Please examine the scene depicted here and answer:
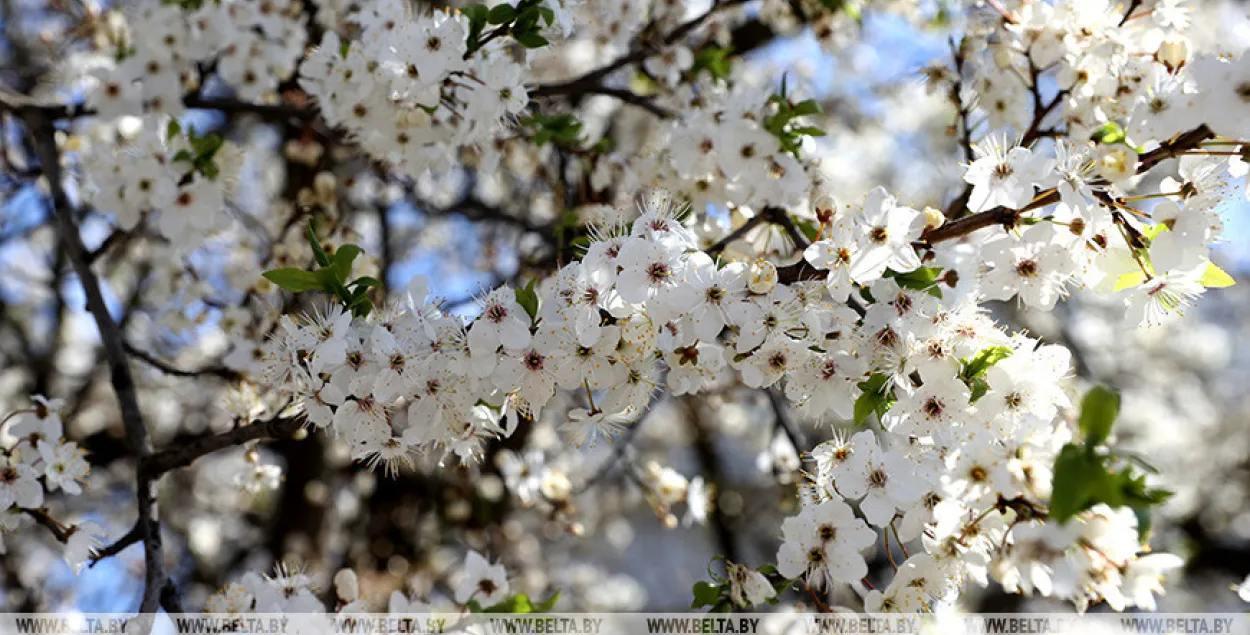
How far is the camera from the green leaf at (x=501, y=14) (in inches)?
67.6

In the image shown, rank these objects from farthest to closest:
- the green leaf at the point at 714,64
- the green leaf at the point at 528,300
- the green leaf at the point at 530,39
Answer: the green leaf at the point at 714,64 < the green leaf at the point at 530,39 < the green leaf at the point at 528,300

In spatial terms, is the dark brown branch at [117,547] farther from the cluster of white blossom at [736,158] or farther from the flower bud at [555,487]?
the cluster of white blossom at [736,158]

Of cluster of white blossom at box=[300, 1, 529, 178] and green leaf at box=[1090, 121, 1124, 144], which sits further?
cluster of white blossom at box=[300, 1, 529, 178]

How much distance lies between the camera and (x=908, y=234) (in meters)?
1.42

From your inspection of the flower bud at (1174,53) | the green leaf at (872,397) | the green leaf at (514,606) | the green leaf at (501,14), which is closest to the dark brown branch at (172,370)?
the green leaf at (514,606)

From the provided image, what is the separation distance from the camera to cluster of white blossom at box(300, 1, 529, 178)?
187 centimetres

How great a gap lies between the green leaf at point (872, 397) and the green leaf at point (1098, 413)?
42 cm

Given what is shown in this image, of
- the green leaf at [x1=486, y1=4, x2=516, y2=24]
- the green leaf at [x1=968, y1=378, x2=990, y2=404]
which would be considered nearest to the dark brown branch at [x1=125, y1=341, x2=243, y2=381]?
the green leaf at [x1=486, y1=4, x2=516, y2=24]

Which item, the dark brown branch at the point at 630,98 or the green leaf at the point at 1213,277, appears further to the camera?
the dark brown branch at the point at 630,98

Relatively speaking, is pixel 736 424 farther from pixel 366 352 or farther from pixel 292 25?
pixel 366 352

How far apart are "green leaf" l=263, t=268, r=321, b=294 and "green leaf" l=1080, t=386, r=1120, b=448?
1202 millimetres

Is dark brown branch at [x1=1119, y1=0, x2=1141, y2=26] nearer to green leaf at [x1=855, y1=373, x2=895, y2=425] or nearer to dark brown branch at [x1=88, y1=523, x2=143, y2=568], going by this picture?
green leaf at [x1=855, y1=373, x2=895, y2=425]

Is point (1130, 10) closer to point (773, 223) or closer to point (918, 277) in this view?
point (773, 223)

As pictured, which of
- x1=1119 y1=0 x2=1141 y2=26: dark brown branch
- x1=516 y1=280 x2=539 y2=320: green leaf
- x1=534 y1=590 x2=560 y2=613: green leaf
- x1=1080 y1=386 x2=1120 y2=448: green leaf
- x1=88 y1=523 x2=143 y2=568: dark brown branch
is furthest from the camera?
x1=1119 y1=0 x2=1141 y2=26: dark brown branch
